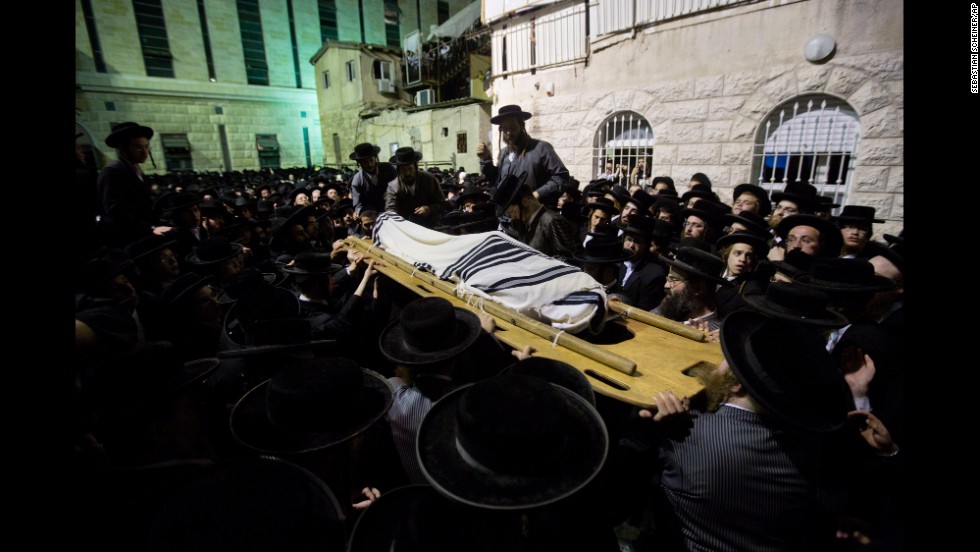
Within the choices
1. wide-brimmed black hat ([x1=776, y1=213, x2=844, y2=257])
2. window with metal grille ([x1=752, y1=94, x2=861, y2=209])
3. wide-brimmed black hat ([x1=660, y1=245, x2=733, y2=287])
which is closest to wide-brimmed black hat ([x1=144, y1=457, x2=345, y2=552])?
wide-brimmed black hat ([x1=660, y1=245, x2=733, y2=287])

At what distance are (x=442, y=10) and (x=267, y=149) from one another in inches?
651

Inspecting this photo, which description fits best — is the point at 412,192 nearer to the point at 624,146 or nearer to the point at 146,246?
the point at 146,246

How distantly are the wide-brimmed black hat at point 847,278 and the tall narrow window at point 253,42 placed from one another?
93.5ft

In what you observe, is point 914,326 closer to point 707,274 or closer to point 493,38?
point 707,274

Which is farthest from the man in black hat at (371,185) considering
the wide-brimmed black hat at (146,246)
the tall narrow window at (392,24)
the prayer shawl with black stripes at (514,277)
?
the tall narrow window at (392,24)

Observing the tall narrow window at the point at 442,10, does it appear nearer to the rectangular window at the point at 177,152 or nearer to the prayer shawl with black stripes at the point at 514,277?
the rectangular window at the point at 177,152

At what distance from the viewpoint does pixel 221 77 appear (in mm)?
22703

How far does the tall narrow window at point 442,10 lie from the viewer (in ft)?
99.4

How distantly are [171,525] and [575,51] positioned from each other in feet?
35.3

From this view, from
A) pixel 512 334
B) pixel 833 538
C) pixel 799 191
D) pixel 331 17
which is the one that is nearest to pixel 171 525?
pixel 512 334

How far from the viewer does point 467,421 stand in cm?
130

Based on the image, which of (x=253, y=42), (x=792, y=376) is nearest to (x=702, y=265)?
(x=792, y=376)

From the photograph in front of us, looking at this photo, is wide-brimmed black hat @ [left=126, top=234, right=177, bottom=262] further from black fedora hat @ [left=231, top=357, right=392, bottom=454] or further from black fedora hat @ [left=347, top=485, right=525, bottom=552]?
black fedora hat @ [left=347, top=485, right=525, bottom=552]

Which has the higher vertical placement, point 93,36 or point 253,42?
point 253,42
